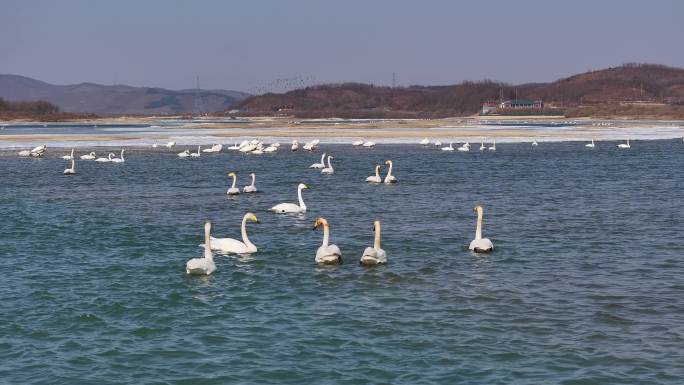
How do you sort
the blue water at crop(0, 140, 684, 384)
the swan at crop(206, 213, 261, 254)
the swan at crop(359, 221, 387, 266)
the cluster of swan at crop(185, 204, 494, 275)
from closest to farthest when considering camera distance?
1. the blue water at crop(0, 140, 684, 384)
2. the cluster of swan at crop(185, 204, 494, 275)
3. the swan at crop(359, 221, 387, 266)
4. the swan at crop(206, 213, 261, 254)

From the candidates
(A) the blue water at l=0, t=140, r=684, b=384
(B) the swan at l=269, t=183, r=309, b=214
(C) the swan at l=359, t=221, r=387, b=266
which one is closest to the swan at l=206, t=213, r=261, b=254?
(A) the blue water at l=0, t=140, r=684, b=384

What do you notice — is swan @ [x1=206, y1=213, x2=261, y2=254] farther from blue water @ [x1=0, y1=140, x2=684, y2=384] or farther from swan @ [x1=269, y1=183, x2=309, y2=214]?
swan @ [x1=269, y1=183, x2=309, y2=214]

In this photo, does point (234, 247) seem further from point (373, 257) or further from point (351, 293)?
point (351, 293)

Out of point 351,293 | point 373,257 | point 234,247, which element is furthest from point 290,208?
point 351,293

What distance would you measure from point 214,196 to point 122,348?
19.8 m

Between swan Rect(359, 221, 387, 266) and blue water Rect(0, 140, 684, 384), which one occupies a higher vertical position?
swan Rect(359, 221, 387, 266)

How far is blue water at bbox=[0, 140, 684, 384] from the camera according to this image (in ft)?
40.8

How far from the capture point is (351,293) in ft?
53.8

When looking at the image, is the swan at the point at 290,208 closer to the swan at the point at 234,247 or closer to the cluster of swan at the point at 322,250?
the cluster of swan at the point at 322,250

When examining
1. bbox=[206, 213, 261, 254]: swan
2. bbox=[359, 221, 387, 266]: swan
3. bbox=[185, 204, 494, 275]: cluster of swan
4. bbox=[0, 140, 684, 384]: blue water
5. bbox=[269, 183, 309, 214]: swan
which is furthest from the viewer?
bbox=[269, 183, 309, 214]: swan

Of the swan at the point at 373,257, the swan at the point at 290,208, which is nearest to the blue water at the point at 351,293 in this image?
the swan at the point at 373,257

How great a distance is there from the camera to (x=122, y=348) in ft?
43.8

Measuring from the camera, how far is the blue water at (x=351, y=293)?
489 inches

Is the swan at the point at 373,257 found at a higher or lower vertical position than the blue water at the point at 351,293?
higher
